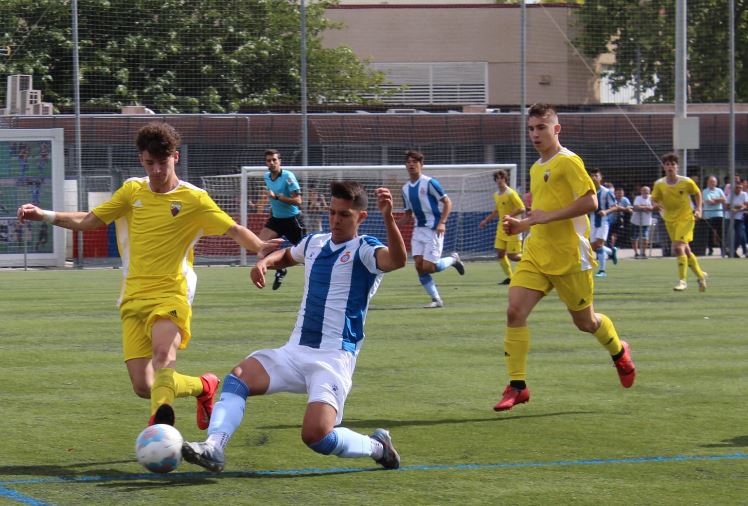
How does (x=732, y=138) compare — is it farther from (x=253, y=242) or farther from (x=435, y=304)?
(x=253, y=242)

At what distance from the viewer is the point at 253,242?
24.4 ft

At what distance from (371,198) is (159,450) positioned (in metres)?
24.9

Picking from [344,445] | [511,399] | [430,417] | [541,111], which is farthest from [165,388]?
[541,111]

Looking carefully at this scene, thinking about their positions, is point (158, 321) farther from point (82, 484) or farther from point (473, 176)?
point (473, 176)

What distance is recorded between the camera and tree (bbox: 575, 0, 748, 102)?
33.0 m

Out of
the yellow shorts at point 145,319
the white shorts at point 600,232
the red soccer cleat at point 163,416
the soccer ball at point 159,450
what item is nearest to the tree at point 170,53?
the white shorts at point 600,232

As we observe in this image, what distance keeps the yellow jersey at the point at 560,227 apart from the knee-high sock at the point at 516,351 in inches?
19.3

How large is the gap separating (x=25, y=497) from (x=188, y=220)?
83.5 inches

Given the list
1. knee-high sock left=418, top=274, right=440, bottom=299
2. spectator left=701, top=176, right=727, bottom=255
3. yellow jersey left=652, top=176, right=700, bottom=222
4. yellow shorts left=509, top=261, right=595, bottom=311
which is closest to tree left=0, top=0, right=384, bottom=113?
spectator left=701, top=176, right=727, bottom=255

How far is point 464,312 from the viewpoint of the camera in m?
16.3

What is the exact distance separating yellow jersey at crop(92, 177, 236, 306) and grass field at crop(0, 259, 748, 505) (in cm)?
90

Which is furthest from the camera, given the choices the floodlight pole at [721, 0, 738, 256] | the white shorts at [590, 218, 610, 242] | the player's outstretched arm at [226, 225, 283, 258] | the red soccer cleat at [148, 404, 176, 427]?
the floodlight pole at [721, 0, 738, 256]

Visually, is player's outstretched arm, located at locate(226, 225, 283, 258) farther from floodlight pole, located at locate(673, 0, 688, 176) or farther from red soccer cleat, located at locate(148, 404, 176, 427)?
floodlight pole, located at locate(673, 0, 688, 176)

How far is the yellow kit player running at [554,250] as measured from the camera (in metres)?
8.90
